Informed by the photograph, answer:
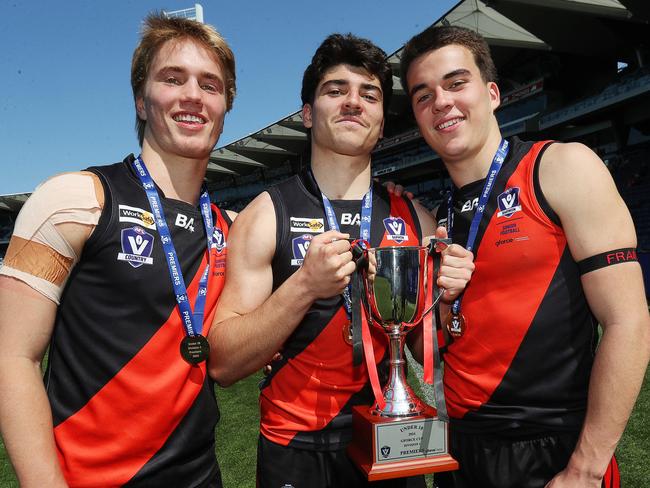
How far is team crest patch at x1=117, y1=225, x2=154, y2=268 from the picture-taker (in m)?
1.72

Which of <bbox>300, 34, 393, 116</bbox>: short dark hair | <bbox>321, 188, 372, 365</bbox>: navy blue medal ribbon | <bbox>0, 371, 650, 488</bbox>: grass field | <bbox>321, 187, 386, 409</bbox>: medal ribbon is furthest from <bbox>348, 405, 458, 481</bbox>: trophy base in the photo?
<bbox>0, 371, 650, 488</bbox>: grass field

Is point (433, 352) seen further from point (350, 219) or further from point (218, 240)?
point (218, 240)

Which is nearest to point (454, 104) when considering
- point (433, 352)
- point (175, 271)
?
point (433, 352)

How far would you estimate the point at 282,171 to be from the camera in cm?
4594

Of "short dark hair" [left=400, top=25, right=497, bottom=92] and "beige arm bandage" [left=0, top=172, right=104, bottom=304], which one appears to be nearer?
"beige arm bandage" [left=0, top=172, right=104, bottom=304]

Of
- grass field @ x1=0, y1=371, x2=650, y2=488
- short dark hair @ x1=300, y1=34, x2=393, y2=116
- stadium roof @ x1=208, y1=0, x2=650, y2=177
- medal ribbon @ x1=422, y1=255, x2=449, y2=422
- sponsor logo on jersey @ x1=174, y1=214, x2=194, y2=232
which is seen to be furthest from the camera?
stadium roof @ x1=208, y1=0, x2=650, y2=177

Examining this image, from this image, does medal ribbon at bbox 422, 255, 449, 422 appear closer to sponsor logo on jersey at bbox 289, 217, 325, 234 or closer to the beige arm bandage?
sponsor logo on jersey at bbox 289, 217, 325, 234

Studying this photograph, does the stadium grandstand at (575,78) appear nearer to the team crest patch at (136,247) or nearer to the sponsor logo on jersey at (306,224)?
the sponsor logo on jersey at (306,224)

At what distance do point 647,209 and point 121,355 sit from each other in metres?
21.0

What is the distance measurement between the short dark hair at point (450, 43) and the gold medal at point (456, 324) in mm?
1116

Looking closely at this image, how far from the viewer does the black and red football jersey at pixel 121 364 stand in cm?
167

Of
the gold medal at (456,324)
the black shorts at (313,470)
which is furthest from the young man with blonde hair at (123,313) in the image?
the gold medal at (456,324)

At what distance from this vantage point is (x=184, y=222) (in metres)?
1.91

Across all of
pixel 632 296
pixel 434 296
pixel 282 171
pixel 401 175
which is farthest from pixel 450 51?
pixel 282 171
